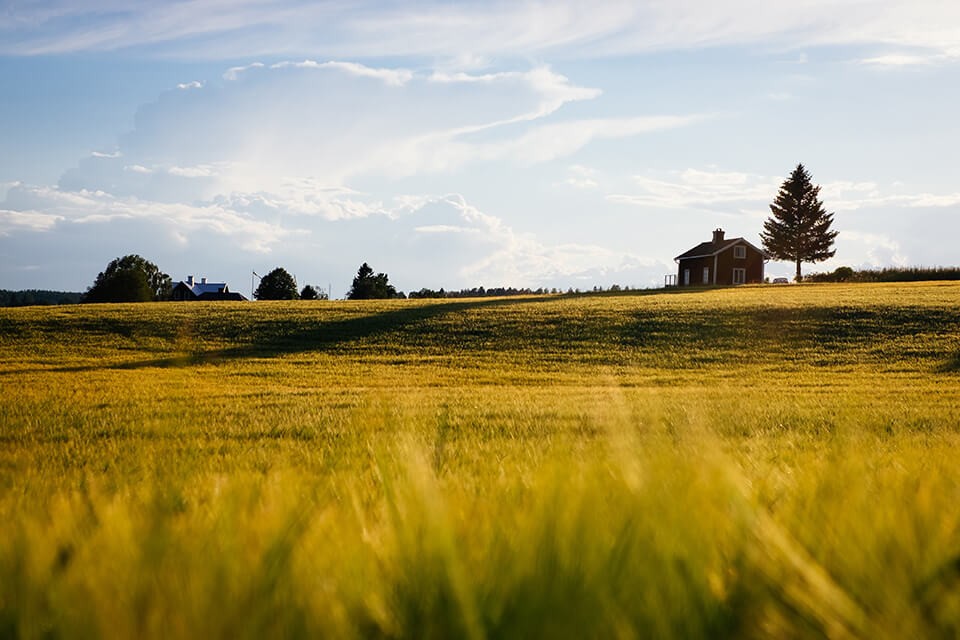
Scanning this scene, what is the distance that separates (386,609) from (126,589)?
0.99 ft

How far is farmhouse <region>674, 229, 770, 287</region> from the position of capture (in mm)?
83188

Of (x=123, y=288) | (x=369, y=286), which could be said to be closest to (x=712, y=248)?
(x=369, y=286)

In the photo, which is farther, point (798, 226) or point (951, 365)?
point (798, 226)

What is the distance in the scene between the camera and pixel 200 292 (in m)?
132

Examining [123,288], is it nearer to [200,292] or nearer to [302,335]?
[200,292]

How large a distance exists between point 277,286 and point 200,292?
33.7 m

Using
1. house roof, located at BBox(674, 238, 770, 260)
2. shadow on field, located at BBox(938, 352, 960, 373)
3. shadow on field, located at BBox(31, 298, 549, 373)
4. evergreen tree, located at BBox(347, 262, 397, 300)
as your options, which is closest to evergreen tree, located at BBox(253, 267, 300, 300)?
evergreen tree, located at BBox(347, 262, 397, 300)

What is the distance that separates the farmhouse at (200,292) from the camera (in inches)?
4894

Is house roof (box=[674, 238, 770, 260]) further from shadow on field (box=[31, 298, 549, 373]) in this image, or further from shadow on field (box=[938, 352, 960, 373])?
shadow on field (box=[938, 352, 960, 373])

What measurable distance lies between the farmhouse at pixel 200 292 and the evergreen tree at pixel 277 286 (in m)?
19.5

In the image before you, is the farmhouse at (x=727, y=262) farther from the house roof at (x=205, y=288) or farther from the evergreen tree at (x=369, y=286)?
the house roof at (x=205, y=288)

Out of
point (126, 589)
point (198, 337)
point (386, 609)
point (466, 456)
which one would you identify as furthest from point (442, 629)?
point (198, 337)

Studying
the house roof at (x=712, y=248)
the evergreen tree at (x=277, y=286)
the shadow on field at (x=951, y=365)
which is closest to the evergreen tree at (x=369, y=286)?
the evergreen tree at (x=277, y=286)

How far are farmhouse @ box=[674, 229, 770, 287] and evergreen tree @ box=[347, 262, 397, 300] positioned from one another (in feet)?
150
